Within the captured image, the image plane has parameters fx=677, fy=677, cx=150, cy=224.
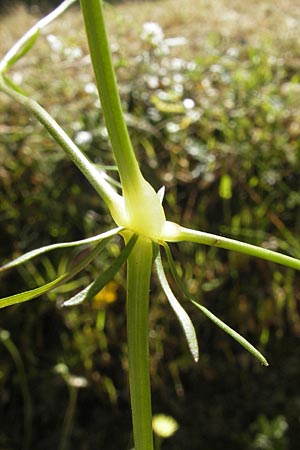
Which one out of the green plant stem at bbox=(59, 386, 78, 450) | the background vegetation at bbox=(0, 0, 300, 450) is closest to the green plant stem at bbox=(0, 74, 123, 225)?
the background vegetation at bbox=(0, 0, 300, 450)

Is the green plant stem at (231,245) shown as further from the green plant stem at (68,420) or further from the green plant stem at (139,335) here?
the green plant stem at (68,420)

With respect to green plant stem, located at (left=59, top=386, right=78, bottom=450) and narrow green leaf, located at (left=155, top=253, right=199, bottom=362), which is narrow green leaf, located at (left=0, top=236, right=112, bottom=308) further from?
green plant stem, located at (left=59, top=386, right=78, bottom=450)

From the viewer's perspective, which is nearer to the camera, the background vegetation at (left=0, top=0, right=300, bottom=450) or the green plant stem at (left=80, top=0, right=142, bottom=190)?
the green plant stem at (left=80, top=0, right=142, bottom=190)

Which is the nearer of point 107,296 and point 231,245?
point 231,245

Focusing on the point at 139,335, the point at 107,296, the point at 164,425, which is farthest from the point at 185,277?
the point at 139,335

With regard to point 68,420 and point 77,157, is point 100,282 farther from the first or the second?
point 68,420

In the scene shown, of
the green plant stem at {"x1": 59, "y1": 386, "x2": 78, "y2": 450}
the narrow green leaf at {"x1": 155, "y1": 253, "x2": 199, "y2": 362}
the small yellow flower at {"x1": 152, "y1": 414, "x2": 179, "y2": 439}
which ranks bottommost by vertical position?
the narrow green leaf at {"x1": 155, "y1": 253, "x2": 199, "y2": 362}
